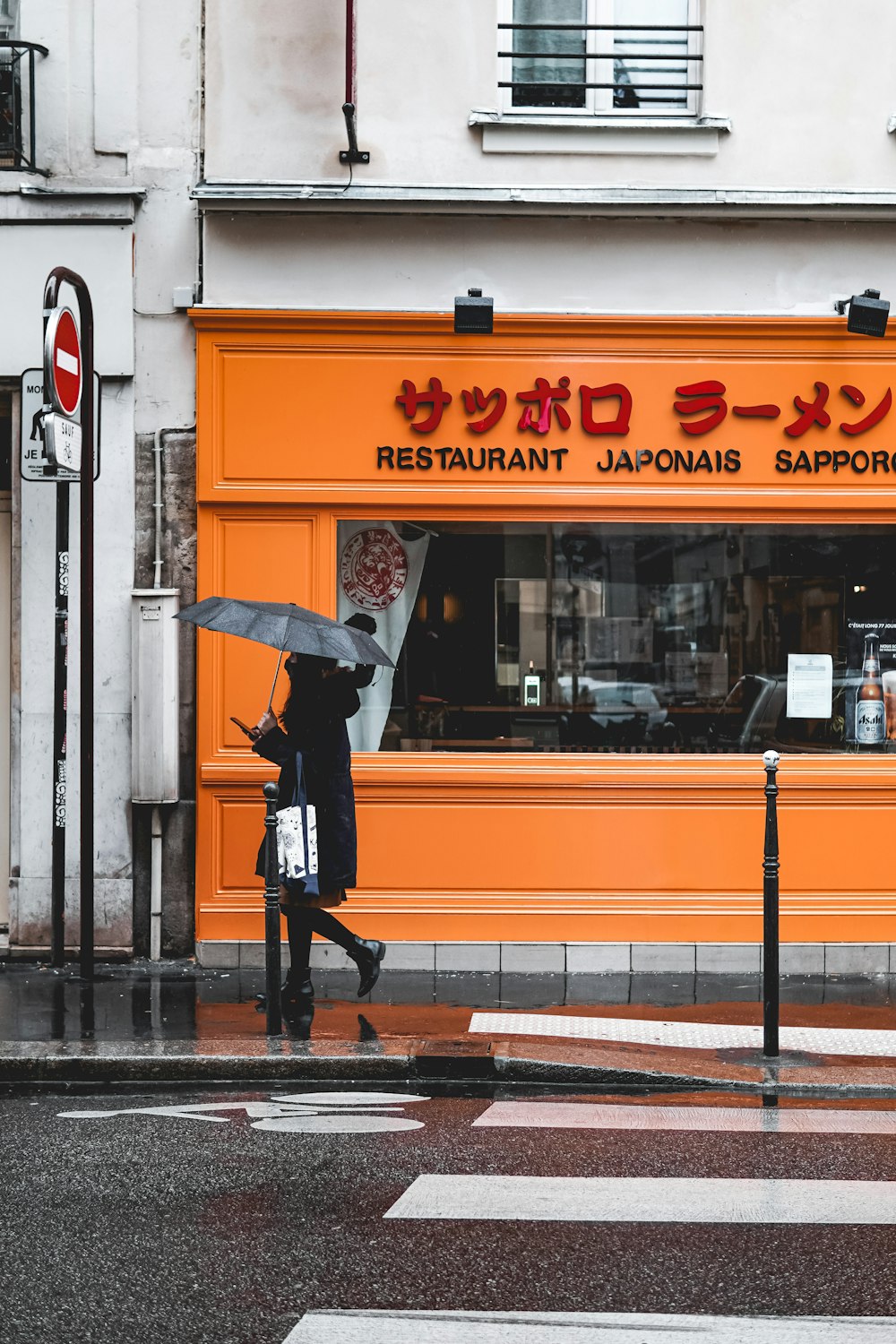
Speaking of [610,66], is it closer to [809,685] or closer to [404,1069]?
[809,685]

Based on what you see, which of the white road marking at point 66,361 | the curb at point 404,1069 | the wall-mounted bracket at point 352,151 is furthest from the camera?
the wall-mounted bracket at point 352,151

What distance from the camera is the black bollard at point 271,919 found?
23.1 feet

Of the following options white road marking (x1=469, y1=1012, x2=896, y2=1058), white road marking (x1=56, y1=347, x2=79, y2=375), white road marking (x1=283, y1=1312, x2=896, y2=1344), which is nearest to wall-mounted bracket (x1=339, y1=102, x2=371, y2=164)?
white road marking (x1=56, y1=347, x2=79, y2=375)

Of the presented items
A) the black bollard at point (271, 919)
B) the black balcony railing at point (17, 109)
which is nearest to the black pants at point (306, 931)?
the black bollard at point (271, 919)

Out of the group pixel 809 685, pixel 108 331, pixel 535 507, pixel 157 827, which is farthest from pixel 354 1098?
pixel 108 331

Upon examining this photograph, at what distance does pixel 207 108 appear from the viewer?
30.1 ft

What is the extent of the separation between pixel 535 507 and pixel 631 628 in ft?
3.39

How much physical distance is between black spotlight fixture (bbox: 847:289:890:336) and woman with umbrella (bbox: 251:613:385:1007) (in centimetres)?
386

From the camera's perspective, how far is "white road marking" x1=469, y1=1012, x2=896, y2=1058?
7285 millimetres

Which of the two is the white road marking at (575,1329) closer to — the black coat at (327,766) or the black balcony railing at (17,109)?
the black coat at (327,766)

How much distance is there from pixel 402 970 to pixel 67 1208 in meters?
4.65

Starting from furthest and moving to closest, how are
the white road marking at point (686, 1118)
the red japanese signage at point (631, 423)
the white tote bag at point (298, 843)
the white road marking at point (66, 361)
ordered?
the red japanese signage at point (631, 423) < the white road marking at point (66, 361) < the white tote bag at point (298, 843) < the white road marking at point (686, 1118)

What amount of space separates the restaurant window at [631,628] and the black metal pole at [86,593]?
6.19ft

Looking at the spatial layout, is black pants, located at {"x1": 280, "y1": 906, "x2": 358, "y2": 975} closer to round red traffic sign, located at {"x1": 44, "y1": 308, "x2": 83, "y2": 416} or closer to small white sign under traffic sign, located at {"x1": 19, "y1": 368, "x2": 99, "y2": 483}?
small white sign under traffic sign, located at {"x1": 19, "y1": 368, "x2": 99, "y2": 483}
